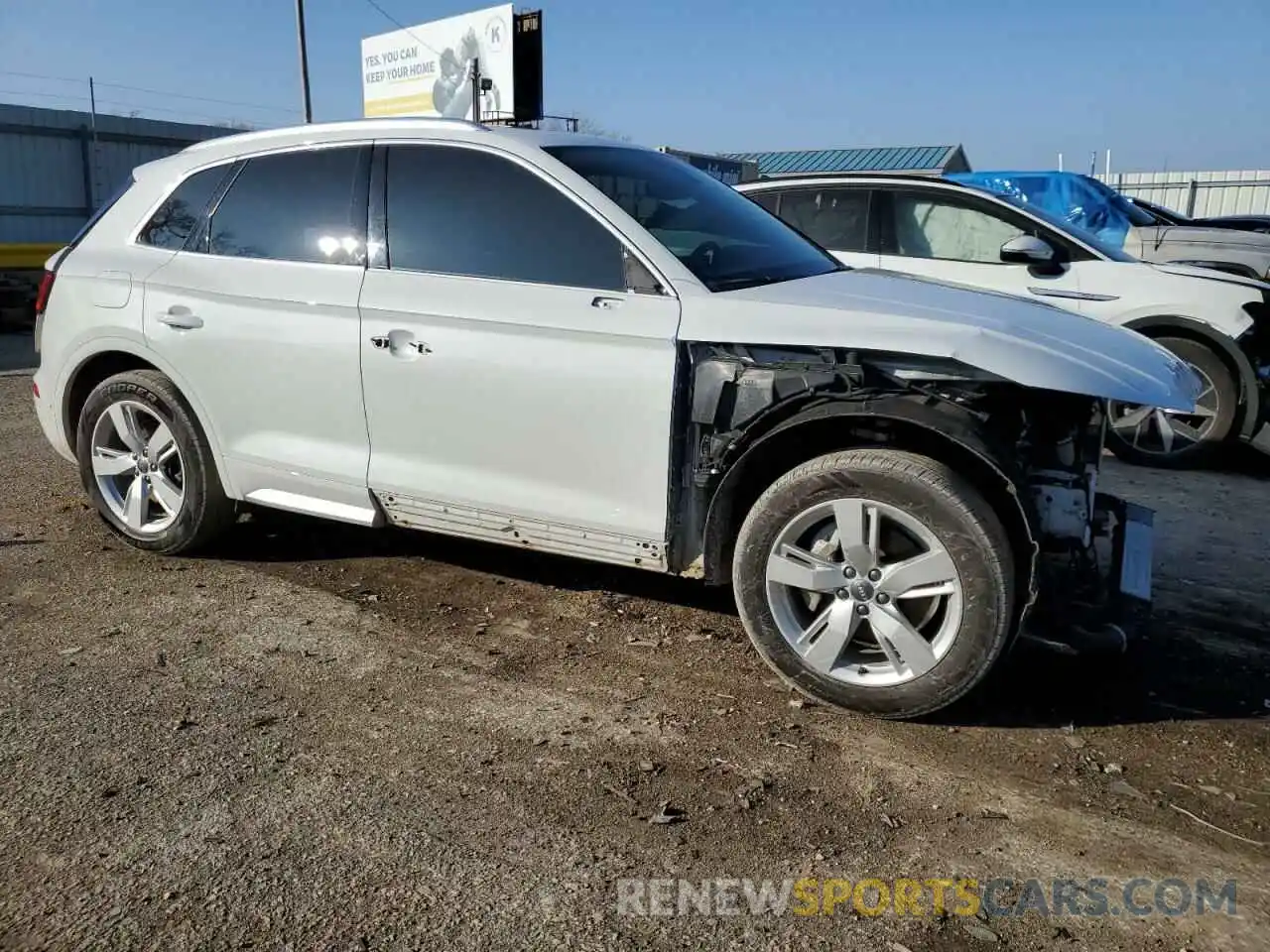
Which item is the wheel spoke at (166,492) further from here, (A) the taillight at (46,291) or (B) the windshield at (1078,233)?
(B) the windshield at (1078,233)

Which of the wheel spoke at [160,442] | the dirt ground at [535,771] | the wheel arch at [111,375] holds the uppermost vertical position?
the wheel arch at [111,375]

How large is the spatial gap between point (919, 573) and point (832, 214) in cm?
481

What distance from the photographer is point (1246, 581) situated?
15.8ft

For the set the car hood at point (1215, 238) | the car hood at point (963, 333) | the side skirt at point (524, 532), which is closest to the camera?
the car hood at point (963, 333)

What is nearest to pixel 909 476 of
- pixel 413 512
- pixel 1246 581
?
pixel 413 512

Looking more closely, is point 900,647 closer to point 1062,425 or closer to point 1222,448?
point 1062,425

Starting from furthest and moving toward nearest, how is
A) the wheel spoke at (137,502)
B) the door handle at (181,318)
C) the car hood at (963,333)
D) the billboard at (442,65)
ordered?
the billboard at (442,65)
the wheel spoke at (137,502)
the door handle at (181,318)
the car hood at (963,333)

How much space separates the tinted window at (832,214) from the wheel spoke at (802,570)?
4457 millimetres

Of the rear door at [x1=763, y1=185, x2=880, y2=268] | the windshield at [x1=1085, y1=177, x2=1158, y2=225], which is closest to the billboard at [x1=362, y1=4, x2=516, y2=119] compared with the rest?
the windshield at [x1=1085, y1=177, x2=1158, y2=225]

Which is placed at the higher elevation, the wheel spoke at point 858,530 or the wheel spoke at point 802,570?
the wheel spoke at point 858,530

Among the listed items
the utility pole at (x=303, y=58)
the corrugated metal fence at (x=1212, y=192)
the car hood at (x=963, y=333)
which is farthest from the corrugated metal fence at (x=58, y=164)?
the corrugated metal fence at (x=1212, y=192)

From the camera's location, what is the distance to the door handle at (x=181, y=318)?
14.6ft

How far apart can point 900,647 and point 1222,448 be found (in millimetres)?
4906

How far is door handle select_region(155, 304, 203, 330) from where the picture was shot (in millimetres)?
A: 4445
